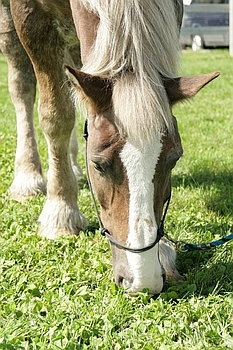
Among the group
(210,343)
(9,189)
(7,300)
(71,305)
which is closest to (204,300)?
(210,343)

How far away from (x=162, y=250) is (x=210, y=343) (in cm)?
73

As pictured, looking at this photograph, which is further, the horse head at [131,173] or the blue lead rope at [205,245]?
the blue lead rope at [205,245]

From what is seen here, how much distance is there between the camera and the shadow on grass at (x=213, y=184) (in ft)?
13.8

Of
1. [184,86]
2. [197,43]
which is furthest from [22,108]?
[197,43]

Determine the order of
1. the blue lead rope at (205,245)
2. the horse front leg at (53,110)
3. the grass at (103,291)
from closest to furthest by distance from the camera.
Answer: the grass at (103,291), the blue lead rope at (205,245), the horse front leg at (53,110)

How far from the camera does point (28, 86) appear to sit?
4.94 metres

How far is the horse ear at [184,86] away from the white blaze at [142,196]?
0.74 feet

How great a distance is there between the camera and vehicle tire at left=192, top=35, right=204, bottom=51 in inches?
817

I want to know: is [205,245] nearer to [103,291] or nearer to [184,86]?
[103,291]

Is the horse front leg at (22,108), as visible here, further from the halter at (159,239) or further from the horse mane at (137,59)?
the horse mane at (137,59)

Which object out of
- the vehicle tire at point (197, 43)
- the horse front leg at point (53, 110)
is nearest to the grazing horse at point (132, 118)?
the horse front leg at point (53, 110)

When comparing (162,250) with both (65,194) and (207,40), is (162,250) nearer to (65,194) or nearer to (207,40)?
(65,194)

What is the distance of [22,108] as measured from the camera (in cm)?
496

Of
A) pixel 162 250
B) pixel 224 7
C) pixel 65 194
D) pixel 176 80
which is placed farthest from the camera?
pixel 224 7
